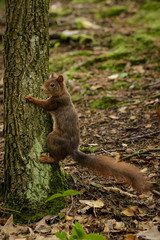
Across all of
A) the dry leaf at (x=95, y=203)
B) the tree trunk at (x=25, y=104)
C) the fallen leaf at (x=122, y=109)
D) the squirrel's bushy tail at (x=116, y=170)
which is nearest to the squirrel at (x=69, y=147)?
the squirrel's bushy tail at (x=116, y=170)

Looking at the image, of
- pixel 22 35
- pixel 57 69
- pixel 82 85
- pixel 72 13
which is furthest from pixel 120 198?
pixel 72 13

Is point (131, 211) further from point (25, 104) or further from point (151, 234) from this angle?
point (25, 104)

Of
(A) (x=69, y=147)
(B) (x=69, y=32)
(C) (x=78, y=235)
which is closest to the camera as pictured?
(C) (x=78, y=235)

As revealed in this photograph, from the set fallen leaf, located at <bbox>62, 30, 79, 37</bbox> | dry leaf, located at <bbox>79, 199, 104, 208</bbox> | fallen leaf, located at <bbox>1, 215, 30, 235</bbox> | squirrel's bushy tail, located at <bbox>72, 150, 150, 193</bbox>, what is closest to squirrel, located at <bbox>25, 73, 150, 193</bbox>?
squirrel's bushy tail, located at <bbox>72, 150, 150, 193</bbox>

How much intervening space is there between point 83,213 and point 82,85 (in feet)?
13.2

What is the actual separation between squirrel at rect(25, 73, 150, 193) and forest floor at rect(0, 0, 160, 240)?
0.31 metres

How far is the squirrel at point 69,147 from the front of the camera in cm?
302

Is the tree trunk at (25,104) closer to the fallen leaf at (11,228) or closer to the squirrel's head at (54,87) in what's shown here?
the squirrel's head at (54,87)

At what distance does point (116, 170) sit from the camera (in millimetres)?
3119

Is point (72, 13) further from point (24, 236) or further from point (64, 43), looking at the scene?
point (24, 236)

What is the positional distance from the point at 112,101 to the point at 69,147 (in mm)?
2577

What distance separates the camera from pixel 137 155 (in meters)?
3.92

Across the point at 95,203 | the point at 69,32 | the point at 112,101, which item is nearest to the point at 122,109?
the point at 112,101

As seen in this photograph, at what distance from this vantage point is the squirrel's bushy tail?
2.94 meters
